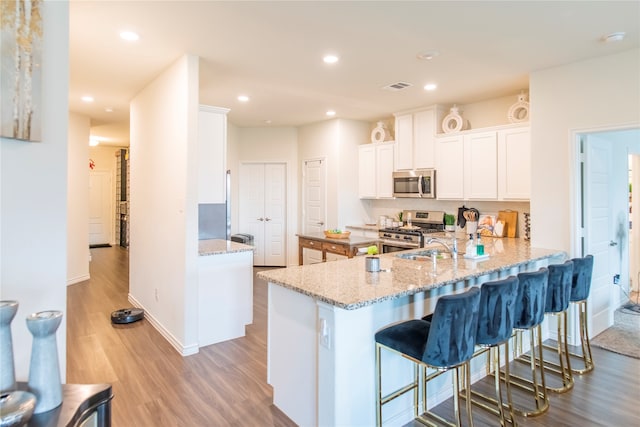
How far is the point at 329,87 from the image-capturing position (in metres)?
4.59

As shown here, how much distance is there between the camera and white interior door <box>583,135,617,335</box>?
380cm

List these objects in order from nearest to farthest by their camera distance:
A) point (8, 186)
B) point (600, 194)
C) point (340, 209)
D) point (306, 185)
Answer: point (8, 186)
point (600, 194)
point (340, 209)
point (306, 185)

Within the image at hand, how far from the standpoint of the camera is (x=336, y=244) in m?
5.45

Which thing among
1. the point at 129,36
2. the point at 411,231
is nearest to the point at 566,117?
the point at 411,231

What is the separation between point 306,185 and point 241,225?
158 cm

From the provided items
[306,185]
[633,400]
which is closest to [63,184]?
[633,400]

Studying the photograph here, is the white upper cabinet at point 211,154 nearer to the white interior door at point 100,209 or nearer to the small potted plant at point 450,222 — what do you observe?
the small potted plant at point 450,222

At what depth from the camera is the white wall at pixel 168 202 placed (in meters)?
3.52

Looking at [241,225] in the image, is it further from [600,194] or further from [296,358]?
[600,194]

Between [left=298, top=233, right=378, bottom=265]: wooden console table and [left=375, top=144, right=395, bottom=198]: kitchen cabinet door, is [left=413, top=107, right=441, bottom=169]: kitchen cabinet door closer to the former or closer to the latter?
[left=375, top=144, right=395, bottom=198]: kitchen cabinet door

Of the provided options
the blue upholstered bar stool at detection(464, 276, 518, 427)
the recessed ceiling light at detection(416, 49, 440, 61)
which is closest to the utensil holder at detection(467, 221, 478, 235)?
the recessed ceiling light at detection(416, 49, 440, 61)

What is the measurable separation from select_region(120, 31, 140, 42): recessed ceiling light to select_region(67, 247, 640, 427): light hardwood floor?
112 inches

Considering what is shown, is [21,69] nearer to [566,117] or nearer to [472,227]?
[566,117]

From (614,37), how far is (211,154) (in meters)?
3.93
